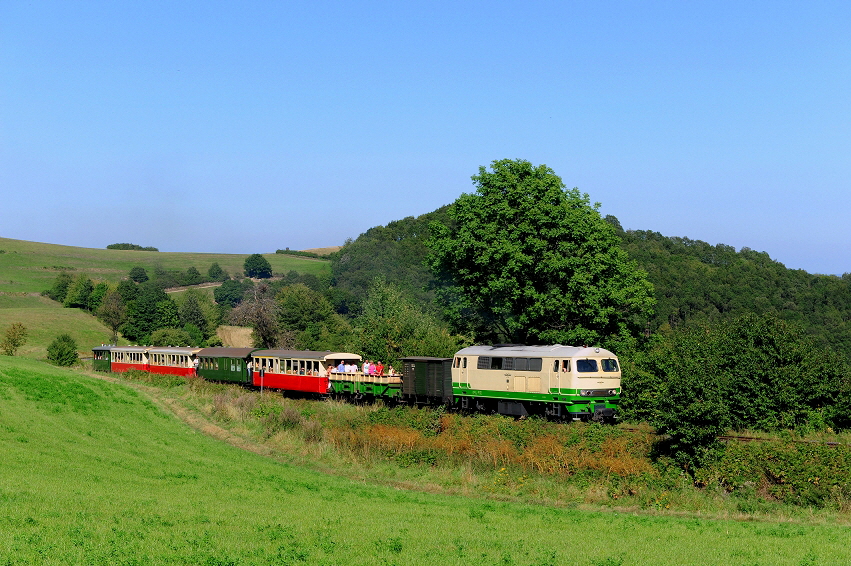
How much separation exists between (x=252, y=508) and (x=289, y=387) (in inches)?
1245

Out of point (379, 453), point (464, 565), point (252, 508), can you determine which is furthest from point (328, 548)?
point (379, 453)

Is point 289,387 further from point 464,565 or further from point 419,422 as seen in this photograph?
point 464,565

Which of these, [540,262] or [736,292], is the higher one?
[736,292]

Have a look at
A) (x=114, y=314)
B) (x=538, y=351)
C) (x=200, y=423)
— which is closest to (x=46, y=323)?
(x=114, y=314)

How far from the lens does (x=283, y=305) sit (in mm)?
113438

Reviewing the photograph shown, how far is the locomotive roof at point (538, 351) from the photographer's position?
116 feet

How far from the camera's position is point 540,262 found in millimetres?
46344

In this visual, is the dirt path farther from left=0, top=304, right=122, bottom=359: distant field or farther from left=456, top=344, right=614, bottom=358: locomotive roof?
left=0, top=304, right=122, bottom=359: distant field

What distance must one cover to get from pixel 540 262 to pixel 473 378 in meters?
9.92

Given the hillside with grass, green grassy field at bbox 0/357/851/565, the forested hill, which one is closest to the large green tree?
green grassy field at bbox 0/357/851/565

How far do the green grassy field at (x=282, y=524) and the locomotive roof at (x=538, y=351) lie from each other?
35.2 ft

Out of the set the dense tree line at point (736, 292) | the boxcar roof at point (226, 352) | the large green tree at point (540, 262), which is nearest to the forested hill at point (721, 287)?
the dense tree line at point (736, 292)

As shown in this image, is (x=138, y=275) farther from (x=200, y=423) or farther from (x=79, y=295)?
(x=200, y=423)

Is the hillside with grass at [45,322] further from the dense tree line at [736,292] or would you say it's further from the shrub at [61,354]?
the dense tree line at [736,292]
